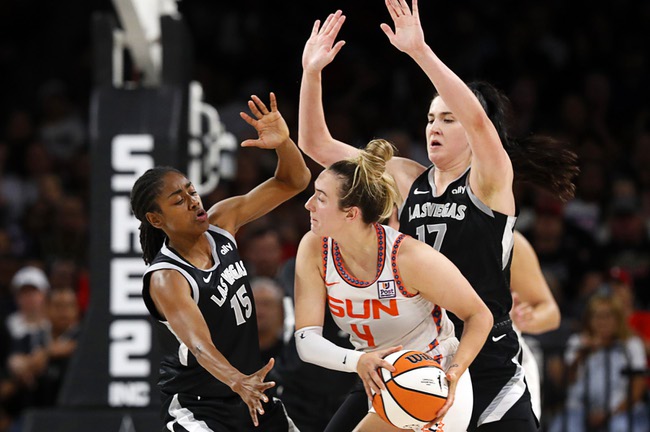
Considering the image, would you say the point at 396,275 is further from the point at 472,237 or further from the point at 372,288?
the point at 472,237

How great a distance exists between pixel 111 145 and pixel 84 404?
153 centimetres

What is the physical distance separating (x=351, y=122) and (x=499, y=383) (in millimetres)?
6732

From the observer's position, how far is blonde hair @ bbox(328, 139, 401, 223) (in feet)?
13.6

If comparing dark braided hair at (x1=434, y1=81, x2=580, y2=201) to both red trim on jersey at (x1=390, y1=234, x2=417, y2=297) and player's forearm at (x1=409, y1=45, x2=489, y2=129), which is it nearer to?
player's forearm at (x1=409, y1=45, x2=489, y2=129)

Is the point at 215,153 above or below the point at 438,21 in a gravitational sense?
below

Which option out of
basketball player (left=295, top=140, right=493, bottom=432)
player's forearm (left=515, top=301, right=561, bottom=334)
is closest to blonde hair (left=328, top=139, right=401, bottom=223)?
basketball player (left=295, top=140, right=493, bottom=432)

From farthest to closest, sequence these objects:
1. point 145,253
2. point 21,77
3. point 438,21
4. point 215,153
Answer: point 21,77 → point 438,21 → point 215,153 → point 145,253

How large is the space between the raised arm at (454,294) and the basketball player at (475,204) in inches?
10.3

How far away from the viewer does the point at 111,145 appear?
666 centimetres

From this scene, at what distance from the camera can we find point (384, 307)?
4086mm

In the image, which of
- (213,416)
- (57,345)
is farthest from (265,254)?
(213,416)

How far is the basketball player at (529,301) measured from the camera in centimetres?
512

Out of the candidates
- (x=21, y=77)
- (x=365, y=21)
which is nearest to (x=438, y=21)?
(x=365, y=21)

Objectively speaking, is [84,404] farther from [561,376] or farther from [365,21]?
[365,21]
